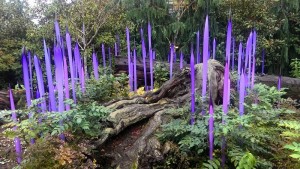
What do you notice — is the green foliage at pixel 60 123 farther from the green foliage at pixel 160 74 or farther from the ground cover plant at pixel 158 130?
the green foliage at pixel 160 74

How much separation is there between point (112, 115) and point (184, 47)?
6.20 m

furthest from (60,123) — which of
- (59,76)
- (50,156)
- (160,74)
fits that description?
(160,74)

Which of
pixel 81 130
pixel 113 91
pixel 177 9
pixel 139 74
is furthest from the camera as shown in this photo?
pixel 177 9

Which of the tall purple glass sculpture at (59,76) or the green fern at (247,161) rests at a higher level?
the tall purple glass sculpture at (59,76)

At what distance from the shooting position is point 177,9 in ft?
30.8

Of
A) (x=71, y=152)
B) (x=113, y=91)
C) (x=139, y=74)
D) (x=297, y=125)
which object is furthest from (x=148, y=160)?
(x=139, y=74)

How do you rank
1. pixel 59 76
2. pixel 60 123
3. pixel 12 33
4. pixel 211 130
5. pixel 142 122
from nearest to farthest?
pixel 211 130
pixel 60 123
pixel 59 76
pixel 142 122
pixel 12 33

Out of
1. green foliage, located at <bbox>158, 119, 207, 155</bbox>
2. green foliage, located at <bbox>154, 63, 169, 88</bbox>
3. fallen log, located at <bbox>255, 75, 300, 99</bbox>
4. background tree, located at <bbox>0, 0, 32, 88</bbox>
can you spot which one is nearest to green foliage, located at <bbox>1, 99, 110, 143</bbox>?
green foliage, located at <bbox>158, 119, 207, 155</bbox>

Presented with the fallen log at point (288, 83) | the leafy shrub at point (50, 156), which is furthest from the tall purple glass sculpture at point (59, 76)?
the fallen log at point (288, 83)

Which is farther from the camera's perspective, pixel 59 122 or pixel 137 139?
pixel 137 139

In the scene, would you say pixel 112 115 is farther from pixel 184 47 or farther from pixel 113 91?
pixel 184 47

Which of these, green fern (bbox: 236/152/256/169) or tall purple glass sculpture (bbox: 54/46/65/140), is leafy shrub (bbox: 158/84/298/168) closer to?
green fern (bbox: 236/152/256/169)

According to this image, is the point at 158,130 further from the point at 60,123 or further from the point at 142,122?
the point at 60,123

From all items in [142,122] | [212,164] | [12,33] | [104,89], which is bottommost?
[212,164]
